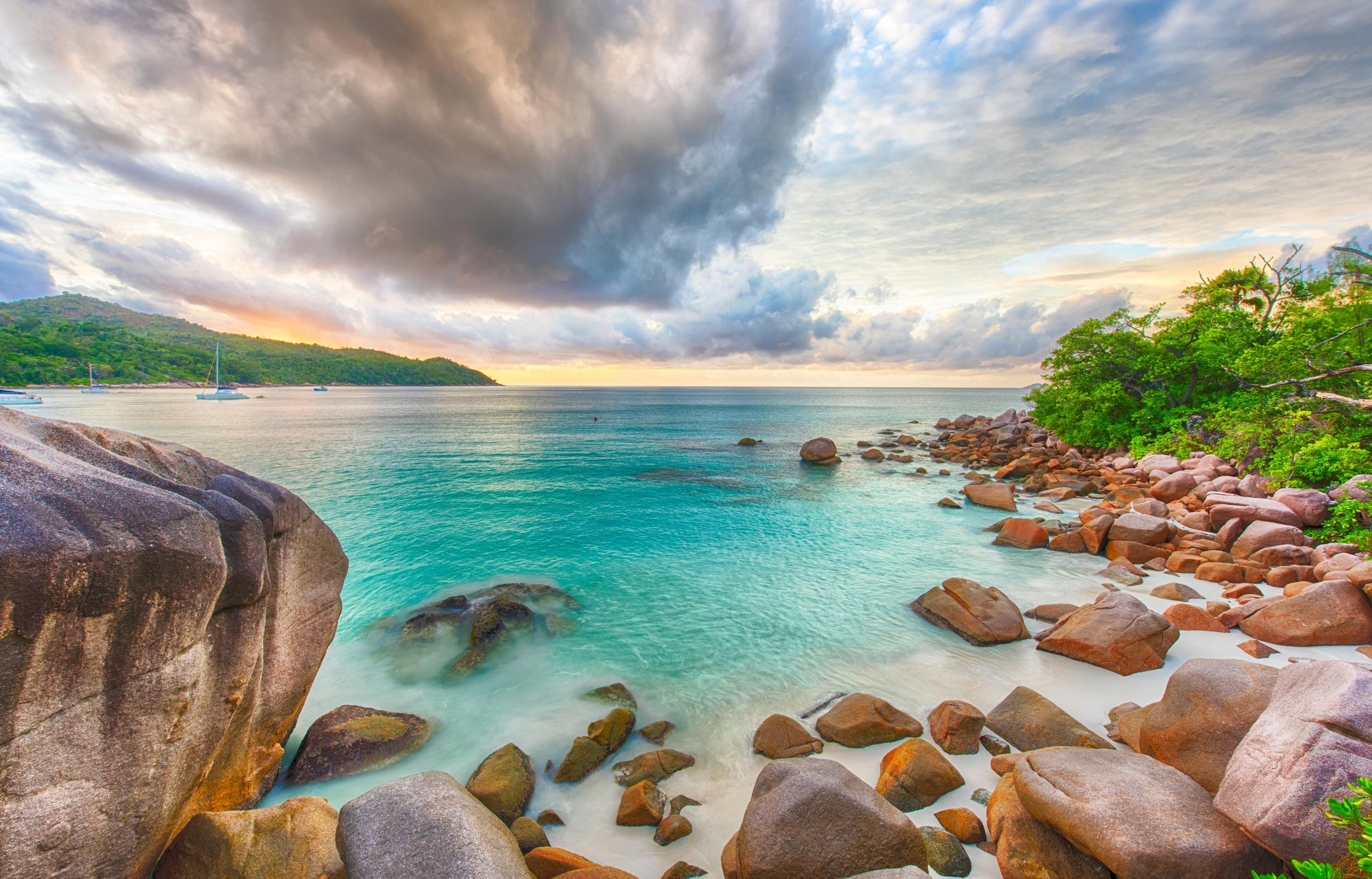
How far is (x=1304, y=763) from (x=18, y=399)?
151m

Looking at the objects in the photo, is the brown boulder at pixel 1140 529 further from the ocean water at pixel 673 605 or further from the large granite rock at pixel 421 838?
the large granite rock at pixel 421 838

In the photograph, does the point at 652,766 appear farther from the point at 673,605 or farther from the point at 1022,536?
the point at 1022,536

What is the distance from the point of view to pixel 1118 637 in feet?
32.1

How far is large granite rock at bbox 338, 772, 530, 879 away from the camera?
4613 mm

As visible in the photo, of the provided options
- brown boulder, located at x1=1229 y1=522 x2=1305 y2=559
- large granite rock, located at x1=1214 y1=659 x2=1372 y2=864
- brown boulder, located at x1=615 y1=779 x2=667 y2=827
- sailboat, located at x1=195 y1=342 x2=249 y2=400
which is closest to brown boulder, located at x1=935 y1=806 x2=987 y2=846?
large granite rock, located at x1=1214 y1=659 x2=1372 y2=864

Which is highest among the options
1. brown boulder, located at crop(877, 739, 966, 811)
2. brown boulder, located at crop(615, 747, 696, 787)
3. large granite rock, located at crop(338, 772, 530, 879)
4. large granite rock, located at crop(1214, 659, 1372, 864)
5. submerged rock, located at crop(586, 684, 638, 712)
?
large granite rock, located at crop(1214, 659, 1372, 864)

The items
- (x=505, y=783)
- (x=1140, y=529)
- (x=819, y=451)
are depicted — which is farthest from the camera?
(x=819, y=451)

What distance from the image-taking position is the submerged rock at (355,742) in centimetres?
784

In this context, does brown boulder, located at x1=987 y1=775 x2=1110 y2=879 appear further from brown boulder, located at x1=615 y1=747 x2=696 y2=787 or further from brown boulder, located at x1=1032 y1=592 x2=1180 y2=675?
brown boulder, located at x1=1032 y1=592 x2=1180 y2=675

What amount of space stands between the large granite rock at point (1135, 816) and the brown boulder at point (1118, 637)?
16.6ft

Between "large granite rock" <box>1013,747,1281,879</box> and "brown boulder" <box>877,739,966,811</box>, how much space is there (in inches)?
52.0

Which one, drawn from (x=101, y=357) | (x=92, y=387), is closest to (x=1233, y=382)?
(x=92, y=387)

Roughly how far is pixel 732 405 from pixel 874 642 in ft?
406

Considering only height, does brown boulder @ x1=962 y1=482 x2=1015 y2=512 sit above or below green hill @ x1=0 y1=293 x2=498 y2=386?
below
